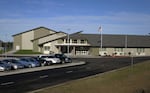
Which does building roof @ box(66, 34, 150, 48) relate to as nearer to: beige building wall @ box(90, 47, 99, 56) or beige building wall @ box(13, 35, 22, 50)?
beige building wall @ box(90, 47, 99, 56)

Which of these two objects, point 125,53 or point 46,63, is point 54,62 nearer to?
point 46,63

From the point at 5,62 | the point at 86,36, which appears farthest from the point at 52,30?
the point at 5,62

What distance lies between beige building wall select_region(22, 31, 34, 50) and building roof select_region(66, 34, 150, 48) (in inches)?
873

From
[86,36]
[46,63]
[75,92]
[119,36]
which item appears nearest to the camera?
[75,92]

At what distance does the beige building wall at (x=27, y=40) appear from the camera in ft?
379

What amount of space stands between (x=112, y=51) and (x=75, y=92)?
83360mm

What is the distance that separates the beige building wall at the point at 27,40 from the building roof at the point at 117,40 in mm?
22166

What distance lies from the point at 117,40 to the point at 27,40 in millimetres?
32422

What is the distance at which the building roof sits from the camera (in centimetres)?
9899

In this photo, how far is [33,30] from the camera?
11756cm

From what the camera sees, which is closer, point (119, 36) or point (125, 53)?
point (125, 53)

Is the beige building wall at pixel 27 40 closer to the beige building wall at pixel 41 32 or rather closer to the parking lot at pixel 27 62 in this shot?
the beige building wall at pixel 41 32

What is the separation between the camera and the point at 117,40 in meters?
105

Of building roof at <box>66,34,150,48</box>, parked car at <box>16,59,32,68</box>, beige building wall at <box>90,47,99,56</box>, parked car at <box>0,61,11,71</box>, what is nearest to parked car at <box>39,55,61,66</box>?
parked car at <box>16,59,32,68</box>
